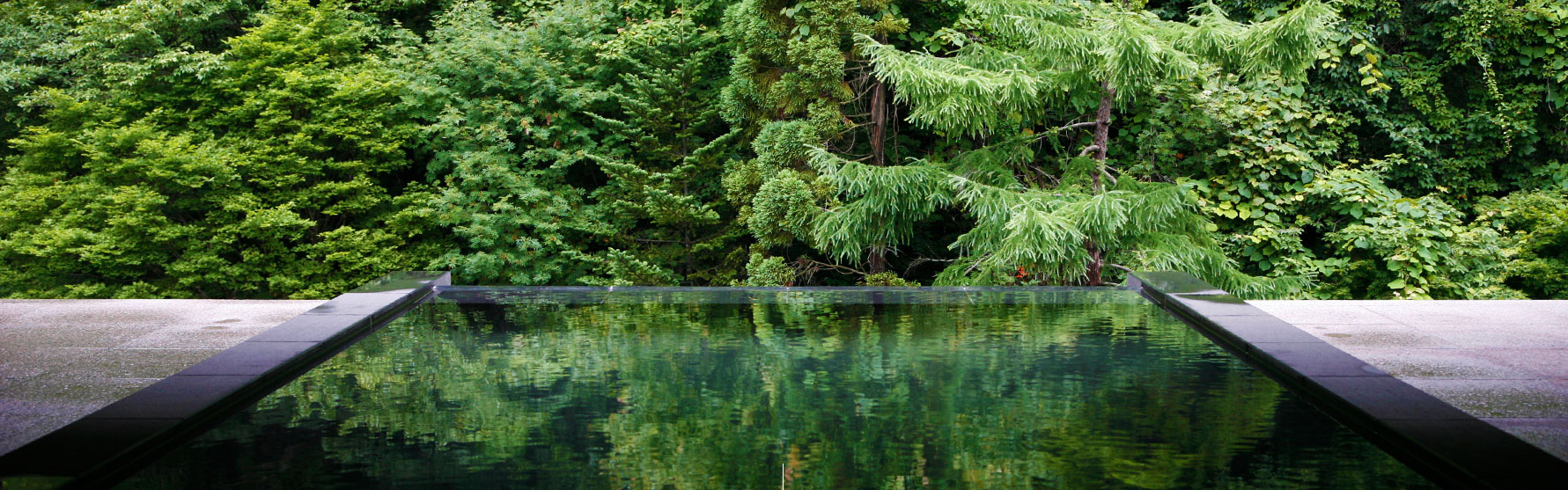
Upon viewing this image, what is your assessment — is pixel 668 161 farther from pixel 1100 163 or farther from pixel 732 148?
pixel 1100 163

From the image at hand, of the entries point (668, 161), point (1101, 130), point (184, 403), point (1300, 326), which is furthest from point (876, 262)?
point (184, 403)

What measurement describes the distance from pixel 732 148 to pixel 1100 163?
11.9ft

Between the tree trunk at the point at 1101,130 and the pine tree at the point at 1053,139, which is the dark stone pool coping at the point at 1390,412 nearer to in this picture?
the pine tree at the point at 1053,139

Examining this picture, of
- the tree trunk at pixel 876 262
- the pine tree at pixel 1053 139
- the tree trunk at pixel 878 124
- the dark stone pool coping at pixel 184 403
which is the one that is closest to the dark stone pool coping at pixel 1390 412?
the pine tree at pixel 1053 139

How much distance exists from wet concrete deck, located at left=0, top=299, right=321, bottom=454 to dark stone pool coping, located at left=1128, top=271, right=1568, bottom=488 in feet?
10.1

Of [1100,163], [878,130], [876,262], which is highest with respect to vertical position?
[878,130]

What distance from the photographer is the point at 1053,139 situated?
280 inches

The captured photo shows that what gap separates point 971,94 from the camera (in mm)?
5898

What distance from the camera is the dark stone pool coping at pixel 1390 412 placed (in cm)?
194

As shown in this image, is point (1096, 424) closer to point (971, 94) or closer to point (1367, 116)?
point (971, 94)

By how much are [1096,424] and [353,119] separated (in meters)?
8.40

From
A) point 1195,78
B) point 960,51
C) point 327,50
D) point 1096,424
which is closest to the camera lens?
point 1096,424

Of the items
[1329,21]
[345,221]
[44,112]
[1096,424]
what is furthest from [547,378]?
[44,112]

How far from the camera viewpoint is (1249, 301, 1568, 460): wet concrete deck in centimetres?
260
